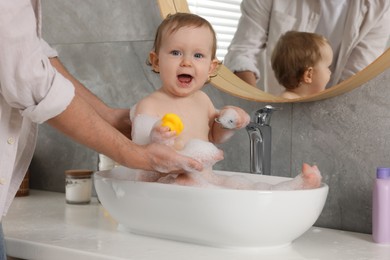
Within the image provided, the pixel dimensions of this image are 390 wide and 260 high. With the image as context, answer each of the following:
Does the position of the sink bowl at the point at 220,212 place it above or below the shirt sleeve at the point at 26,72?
below

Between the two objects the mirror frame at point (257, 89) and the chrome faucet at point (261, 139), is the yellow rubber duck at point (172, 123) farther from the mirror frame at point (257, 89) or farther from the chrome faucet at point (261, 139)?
the mirror frame at point (257, 89)

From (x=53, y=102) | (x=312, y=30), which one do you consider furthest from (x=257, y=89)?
(x=53, y=102)

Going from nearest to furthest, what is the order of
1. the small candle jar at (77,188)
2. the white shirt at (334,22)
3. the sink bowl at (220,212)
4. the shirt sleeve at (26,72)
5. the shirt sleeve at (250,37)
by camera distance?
the shirt sleeve at (26,72)
the sink bowl at (220,212)
the white shirt at (334,22)
the shirt sleeve at (250,37)
the small candle jar at (77,188)

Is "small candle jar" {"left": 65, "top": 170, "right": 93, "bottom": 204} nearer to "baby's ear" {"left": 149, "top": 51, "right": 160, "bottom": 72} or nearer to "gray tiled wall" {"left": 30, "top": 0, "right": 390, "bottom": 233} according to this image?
"gray tiled wall" {"left": 30, "top": 0, "right": 390, "bottom": 233}

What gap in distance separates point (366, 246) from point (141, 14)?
38.7 inches

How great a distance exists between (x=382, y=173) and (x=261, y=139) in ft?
0.98

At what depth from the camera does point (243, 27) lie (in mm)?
1746

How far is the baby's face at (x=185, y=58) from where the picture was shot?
150 cm

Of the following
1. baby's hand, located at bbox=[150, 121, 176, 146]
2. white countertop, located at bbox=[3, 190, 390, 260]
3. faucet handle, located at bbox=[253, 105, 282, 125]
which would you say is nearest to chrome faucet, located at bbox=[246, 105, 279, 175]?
faucet handle, located at bbox=[253, 105, 282, 125]

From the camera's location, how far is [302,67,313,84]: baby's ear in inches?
63.6

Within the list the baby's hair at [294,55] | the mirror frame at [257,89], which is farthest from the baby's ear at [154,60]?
the baby's hair at [294,55]

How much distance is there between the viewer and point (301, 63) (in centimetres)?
163

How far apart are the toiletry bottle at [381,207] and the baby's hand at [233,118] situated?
322 mm

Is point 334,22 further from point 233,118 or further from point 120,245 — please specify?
point 120,245
